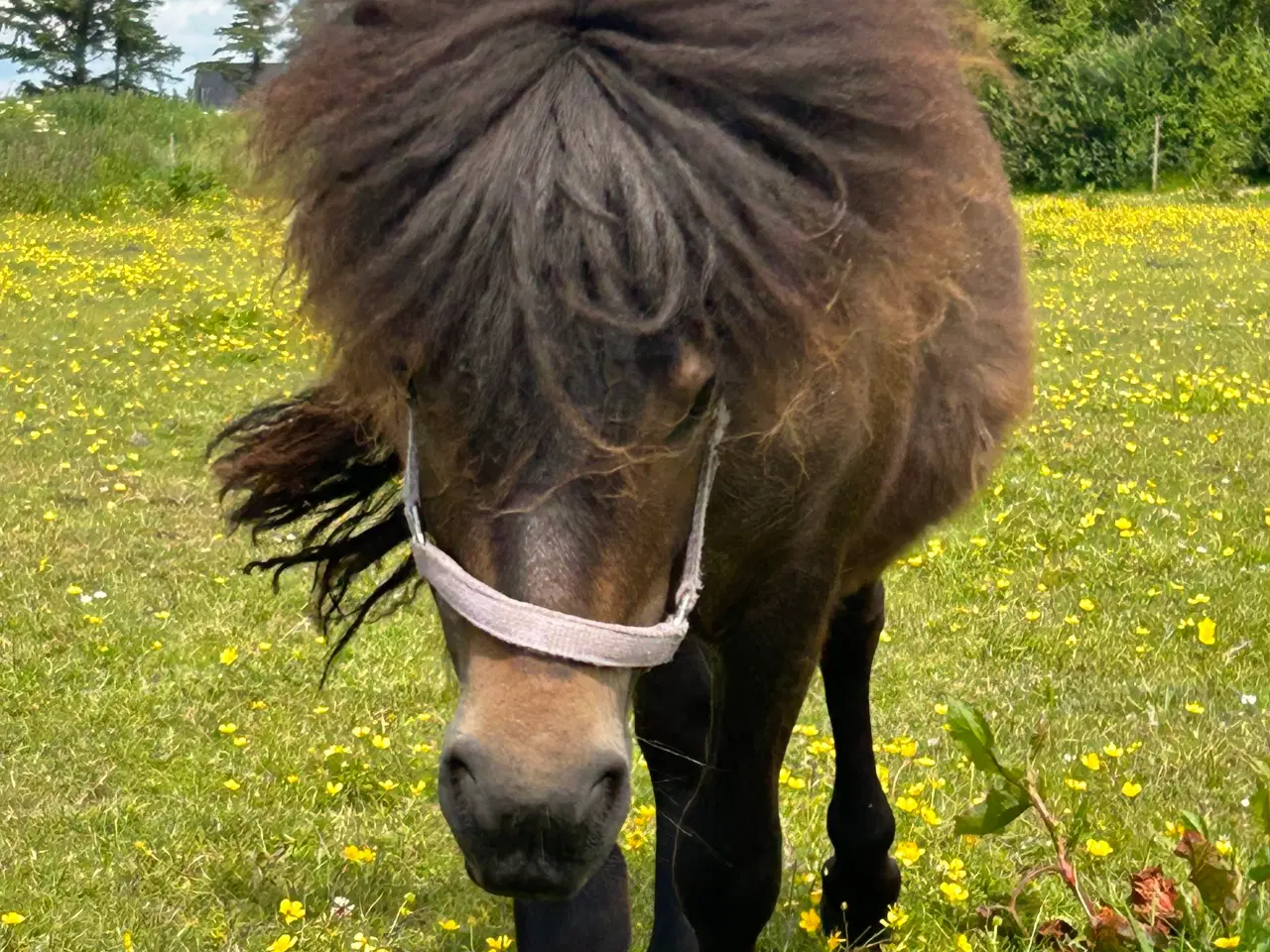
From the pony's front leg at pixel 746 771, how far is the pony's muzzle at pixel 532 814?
708 millimetres

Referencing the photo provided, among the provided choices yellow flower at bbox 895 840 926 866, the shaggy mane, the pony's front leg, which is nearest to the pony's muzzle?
the shaggy mane

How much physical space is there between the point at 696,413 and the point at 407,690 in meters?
2.60

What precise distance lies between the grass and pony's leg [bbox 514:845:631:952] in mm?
461

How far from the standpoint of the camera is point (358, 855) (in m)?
2.77

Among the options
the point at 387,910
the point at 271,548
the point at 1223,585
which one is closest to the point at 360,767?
the point at 387,910

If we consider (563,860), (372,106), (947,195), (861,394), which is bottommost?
(563,860)

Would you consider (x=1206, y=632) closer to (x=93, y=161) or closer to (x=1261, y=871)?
(x=1261, y=871)

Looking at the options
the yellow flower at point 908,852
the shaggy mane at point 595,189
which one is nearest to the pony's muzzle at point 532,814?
the shaggy mane at point 595,189

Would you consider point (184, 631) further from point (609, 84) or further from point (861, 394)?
point (609, 84)

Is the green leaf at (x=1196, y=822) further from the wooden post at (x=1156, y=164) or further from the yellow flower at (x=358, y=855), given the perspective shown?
the wooden post at (x=1156, y=164)

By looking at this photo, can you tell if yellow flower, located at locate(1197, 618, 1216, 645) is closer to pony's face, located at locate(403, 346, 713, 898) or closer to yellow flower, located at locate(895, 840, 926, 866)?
yellow flower, located at locate(895, 840, 926, 866)

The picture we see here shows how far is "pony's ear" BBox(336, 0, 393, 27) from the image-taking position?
156cm

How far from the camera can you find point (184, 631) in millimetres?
4262

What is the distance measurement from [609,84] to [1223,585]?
3.74 m
